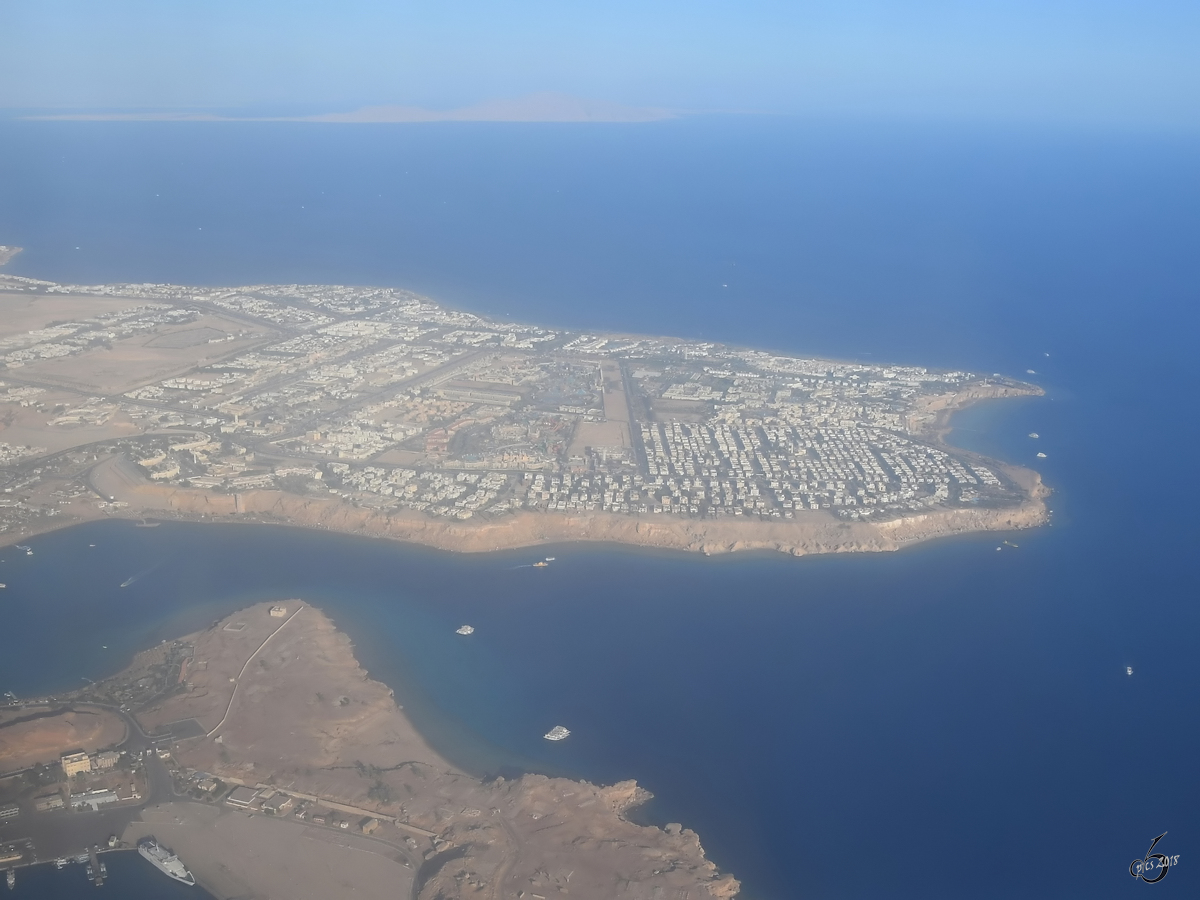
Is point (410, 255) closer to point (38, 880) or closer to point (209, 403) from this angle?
point (209, 403)

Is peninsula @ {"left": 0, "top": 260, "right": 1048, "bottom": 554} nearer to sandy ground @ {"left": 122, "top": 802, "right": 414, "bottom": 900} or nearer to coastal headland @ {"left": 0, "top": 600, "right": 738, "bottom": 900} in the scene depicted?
coastal headland @ {"left": 0, "top": 600, "right": 738, "bottom": 900}

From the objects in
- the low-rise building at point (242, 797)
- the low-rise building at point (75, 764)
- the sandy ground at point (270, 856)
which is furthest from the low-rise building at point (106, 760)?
the low-rise building at point (242, 797)

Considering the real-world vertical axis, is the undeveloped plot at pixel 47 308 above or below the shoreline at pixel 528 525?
above

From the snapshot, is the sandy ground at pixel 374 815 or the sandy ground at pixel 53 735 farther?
the sandy ground at pixel 53 735

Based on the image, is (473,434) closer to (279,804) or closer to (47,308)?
(279,804)

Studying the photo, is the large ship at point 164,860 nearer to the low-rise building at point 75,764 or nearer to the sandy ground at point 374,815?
the sandy ground at point 374,815

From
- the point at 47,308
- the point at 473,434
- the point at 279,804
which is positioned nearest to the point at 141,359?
the point at 47,308
